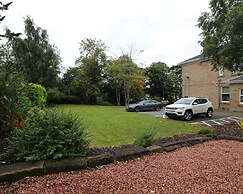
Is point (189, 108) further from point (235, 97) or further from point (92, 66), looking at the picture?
point (92, 66)

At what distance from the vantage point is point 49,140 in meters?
3.37

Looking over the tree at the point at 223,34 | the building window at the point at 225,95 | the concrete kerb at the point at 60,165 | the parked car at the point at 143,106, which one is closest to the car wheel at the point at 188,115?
the tree at the point at 223,34

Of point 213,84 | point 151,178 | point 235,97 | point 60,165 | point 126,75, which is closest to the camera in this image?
point 151,178

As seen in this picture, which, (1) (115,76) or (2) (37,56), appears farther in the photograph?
(1) (115,76)

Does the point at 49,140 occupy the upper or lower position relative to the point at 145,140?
upper

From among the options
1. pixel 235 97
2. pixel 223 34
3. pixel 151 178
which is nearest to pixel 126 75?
pixel 235 97

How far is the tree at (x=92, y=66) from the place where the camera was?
1164 inches

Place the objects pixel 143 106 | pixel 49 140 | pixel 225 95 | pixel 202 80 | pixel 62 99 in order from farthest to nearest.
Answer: pixel 62 99 → pixel 202 80 → pixel 225 95 → pixel 143 106 → pixel 49 140

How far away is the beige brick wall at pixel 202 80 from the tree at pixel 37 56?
1725cm

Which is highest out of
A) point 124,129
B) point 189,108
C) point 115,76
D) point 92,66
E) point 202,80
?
point 92,66

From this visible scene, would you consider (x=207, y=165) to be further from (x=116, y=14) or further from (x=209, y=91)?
(x=209, y=91)

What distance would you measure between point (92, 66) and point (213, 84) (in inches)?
691

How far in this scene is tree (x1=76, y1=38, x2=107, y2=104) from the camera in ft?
→ 97.0

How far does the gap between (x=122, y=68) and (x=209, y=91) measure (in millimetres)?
11981
